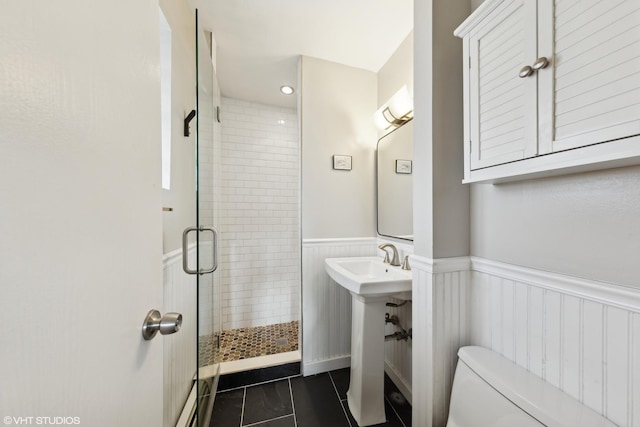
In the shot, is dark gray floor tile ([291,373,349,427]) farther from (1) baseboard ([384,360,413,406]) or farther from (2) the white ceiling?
(2) the white ceiling

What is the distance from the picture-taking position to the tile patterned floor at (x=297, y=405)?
134 cm

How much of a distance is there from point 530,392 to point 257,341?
2035 mm

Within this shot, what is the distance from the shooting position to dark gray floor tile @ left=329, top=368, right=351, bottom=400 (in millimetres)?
1561

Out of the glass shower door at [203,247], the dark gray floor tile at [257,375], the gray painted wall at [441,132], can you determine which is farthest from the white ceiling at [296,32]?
the dark gray floor tile at [257,375]

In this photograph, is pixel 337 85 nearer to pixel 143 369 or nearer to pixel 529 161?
pixel 529 161

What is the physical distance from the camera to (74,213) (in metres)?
0.33

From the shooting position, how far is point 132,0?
1.56ft

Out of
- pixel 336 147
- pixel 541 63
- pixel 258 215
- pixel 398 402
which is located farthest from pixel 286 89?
pixel 398 402

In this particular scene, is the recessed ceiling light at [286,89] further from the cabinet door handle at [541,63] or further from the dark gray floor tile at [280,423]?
the dark gray floor tile at [280,423]

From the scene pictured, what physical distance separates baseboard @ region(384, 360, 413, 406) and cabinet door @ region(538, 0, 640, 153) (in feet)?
5.19

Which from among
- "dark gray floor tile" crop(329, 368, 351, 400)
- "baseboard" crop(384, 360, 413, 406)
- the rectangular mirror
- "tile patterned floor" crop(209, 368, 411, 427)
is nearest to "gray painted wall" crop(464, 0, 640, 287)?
the rectangular mirror

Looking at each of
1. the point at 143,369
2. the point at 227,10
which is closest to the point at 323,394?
the point at 143,369

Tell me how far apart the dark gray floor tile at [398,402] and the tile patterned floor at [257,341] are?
796mm

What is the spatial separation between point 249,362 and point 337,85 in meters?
2.32
